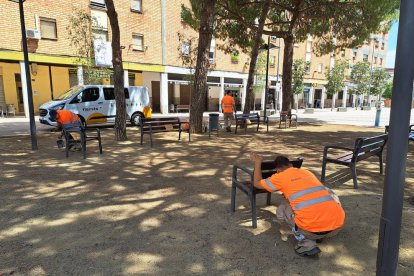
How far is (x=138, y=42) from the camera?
23062 millimetres

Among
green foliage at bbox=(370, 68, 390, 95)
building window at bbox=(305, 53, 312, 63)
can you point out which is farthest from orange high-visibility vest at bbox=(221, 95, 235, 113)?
green foliage at bbox=(370, 68, 390, 95)

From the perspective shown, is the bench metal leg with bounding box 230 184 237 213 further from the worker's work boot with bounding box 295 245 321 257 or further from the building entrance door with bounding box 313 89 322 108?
the building entrance door with bounding box 313 89 322 108

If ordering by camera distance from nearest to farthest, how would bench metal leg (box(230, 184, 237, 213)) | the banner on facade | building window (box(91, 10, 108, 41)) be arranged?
bench metal leg (box(230, 184, 237, 213)) < the banner on facade < building window (box(91, 10, 108, 41))

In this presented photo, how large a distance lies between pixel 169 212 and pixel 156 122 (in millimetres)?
5166

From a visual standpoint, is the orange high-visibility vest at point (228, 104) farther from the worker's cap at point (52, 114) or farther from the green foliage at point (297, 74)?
the green foliage at point (297, 74)

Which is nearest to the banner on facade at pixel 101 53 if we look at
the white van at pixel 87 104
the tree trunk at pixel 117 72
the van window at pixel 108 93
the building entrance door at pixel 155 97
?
the van window at pixel 108 93

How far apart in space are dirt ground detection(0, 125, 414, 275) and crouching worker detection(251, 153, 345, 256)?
0.19m

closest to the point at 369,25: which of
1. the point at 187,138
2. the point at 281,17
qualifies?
the point at 281,17

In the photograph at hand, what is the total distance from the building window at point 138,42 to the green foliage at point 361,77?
97.3 feet

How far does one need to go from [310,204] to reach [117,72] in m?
7.73

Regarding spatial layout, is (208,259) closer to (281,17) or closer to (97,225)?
(97,225)

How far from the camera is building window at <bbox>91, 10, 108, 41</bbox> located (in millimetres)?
19028

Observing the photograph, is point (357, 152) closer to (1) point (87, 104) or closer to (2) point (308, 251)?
(2) point (308, 251)

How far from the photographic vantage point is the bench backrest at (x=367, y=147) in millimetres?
4895
